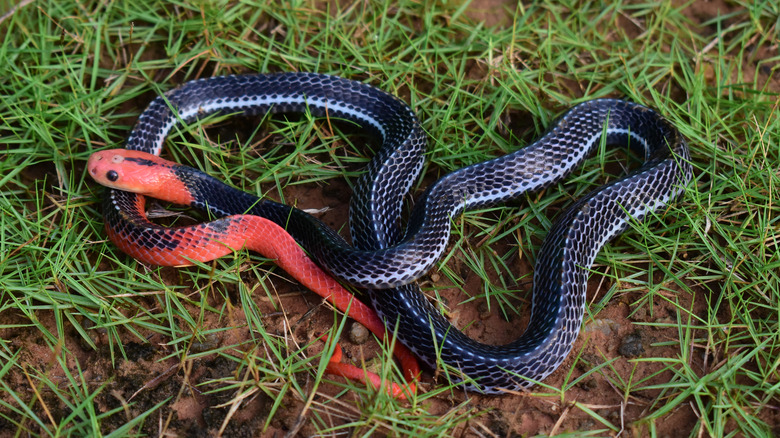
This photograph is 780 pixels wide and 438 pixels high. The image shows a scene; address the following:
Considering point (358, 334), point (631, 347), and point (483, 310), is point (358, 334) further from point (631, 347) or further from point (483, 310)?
point (631, 347)

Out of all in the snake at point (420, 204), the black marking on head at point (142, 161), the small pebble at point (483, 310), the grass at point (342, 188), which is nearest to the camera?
the grass at point (342, 188)

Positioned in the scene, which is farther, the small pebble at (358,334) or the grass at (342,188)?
the small pebble at (358,334)

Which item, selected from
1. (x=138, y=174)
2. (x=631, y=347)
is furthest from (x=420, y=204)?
(x=138, y=174)

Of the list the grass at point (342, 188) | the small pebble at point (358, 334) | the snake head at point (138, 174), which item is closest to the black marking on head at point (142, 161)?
the snake head at point (138, 174)

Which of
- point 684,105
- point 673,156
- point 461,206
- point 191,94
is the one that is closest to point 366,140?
point 461,206

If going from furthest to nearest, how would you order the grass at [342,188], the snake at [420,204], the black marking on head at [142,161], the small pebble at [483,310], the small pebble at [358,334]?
the black marking on head at [142,161] < the small pebble at [483,310] < the small pebble at [358,334] < the snake at [420,204] < the grass at [342,188]

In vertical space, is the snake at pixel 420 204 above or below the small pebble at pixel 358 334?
above

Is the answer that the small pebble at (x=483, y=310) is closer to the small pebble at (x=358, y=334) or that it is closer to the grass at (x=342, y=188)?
the grass at (x=342, y=188)
